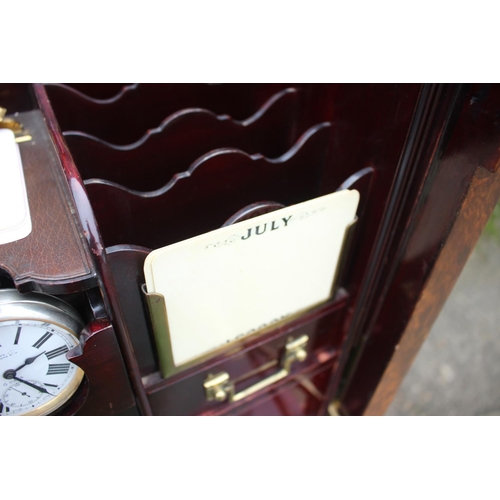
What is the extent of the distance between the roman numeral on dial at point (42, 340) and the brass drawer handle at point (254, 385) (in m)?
0.38

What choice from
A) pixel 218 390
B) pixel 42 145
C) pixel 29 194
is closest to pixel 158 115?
pixel 42 145

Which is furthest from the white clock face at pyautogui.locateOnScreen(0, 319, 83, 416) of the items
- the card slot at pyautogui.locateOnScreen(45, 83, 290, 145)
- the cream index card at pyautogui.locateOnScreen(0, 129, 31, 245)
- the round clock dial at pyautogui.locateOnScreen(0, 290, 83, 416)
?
the card slot at pyautogui.locateOnScreen(45, 83, 290, 145)

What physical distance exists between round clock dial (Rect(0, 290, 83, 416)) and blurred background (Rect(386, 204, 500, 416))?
46.8 inches

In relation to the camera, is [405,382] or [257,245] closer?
[257,245]

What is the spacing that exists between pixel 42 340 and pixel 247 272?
33 centimetres

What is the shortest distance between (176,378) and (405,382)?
1052mm

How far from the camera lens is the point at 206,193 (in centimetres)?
78

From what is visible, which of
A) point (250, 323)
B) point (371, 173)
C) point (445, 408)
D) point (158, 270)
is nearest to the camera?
point (158, 270)

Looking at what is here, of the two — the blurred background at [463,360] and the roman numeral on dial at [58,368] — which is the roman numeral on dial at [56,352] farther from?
the blurred background at [463,360]

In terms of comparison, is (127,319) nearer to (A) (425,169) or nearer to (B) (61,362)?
(B) (61,362)

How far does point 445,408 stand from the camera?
1.51 metres

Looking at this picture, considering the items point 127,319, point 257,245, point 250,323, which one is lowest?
point 250,323

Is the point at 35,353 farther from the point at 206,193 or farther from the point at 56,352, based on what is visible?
the point at 206,193

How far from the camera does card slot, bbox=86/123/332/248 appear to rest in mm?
708
